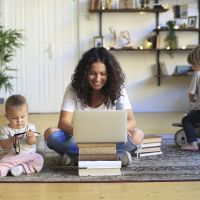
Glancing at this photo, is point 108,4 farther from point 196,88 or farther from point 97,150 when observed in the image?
point 97,150

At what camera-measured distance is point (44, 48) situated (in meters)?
6.76

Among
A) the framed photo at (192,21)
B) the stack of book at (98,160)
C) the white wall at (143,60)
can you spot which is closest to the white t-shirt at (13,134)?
the stack of book at (98,160)

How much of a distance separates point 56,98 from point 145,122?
1.99 m

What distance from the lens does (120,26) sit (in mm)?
6754

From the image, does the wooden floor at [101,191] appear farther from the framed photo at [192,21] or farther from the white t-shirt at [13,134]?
the framed photo at [192,21]

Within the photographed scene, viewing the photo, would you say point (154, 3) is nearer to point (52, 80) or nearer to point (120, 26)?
point (120, 26)

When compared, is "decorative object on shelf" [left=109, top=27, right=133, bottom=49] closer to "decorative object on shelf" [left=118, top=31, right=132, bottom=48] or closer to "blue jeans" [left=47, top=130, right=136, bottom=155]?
"decorative object on shelf" [left=118, top=31, right=132, bottom=48]

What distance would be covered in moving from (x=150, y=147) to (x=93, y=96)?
63cm

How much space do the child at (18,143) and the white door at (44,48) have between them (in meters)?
4.30

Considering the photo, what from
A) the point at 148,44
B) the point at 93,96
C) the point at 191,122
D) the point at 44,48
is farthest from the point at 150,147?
the point at 44,48

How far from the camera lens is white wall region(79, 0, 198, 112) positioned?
6734 millimetres

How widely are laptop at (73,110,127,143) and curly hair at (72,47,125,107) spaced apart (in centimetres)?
32

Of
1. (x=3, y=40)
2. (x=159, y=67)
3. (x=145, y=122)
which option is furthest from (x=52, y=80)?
(x=145, y=122)

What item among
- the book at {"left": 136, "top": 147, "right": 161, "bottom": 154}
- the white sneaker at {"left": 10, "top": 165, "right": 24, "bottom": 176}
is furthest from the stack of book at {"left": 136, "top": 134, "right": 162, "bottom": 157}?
the white sneaker at {"left": 10, "top": 165, "right": 24, "bottom": 176}
